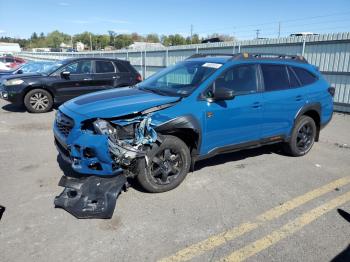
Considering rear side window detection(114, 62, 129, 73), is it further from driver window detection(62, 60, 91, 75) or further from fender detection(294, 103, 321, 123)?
fender detection(294, 103, 321, 123)

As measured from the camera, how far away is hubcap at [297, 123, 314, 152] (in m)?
5.95

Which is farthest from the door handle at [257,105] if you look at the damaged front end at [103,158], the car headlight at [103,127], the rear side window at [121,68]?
the rear side window at [121,68]

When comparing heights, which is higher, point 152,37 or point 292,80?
point 152,37

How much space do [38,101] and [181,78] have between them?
6.35m

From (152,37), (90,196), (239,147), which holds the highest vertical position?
(152,37)

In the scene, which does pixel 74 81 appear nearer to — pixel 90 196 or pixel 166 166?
pixel 166 166

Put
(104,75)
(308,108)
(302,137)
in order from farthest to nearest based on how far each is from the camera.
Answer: (104,75)
(302,137)
(308,108)

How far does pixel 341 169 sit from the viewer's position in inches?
213

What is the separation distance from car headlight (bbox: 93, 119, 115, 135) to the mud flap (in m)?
0.58

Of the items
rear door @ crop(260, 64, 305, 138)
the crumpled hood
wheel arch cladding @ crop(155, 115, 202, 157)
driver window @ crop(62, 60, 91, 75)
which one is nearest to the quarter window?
rear door @ crop(260, 64, 305, 138)

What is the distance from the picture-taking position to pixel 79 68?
1019 centimetres

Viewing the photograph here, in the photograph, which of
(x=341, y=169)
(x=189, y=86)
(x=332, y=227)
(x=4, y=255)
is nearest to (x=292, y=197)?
(x=332, y=227)

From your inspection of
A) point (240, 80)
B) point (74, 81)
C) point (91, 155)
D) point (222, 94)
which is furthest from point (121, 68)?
point (91, 155)

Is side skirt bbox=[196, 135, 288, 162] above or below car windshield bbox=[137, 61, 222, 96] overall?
below
